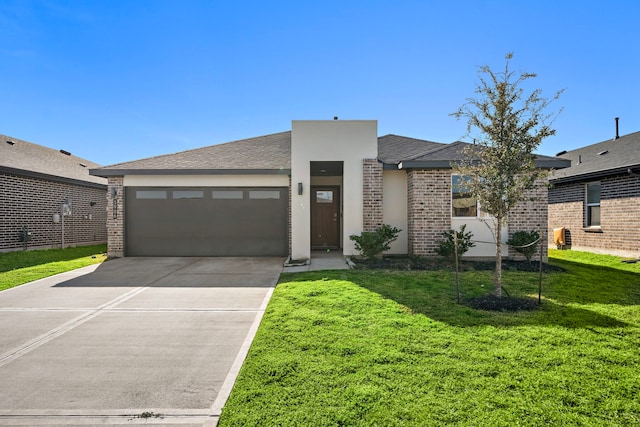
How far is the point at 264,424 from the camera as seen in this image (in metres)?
2.22

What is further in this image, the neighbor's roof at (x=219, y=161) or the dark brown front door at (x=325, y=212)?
the dark brown front door at (x=325, y=212)

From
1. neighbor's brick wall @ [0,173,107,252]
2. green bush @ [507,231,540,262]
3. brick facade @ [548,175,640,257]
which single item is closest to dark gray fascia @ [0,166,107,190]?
neighbor's brick wall @ [0,173,107,252]

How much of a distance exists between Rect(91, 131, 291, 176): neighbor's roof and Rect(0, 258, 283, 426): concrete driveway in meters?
4.31

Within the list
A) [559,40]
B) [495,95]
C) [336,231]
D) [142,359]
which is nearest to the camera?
[142,359]

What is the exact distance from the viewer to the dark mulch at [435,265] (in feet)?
26.6

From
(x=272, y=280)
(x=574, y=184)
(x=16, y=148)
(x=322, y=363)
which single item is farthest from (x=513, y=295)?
(x=16, y=148)

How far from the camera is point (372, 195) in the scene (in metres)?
9.51

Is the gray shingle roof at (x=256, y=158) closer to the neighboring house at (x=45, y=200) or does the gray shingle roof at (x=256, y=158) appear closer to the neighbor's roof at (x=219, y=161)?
the neighbor's roof at (x=219, y=161)

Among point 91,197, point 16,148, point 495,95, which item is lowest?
point 91,197

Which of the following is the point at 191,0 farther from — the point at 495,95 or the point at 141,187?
the point at 495,95

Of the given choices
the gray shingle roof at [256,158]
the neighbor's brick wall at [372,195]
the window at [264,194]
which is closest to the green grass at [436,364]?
the neighbor's brick wall at [372,195]

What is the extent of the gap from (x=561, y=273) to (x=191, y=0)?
A: 11795 mm

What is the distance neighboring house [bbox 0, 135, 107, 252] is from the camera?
1175cm

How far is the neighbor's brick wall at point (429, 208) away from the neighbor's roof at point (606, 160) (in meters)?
3.55
